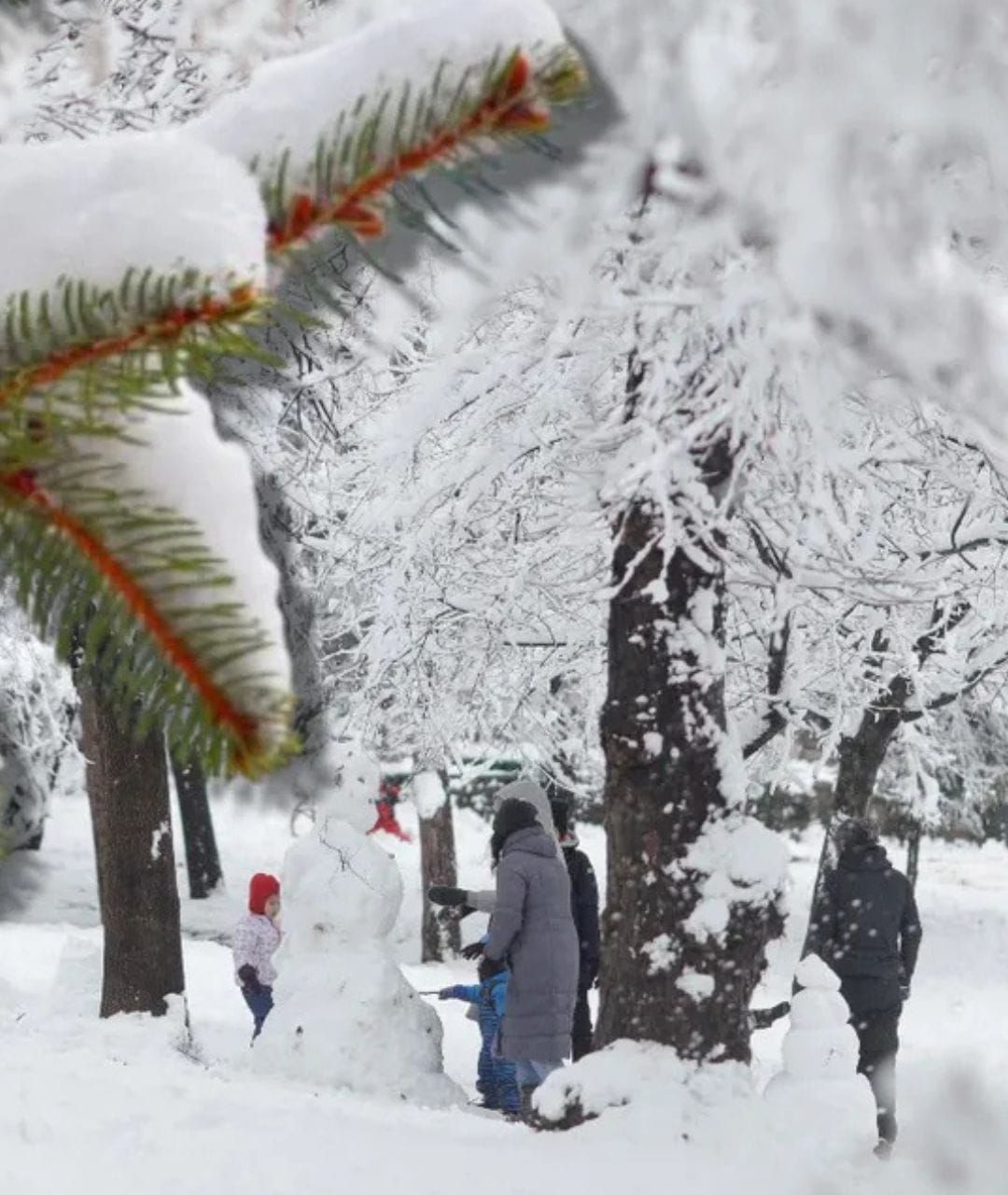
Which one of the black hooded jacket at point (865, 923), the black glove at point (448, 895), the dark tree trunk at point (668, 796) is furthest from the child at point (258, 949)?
the dark tree trunk at point (668, 796)

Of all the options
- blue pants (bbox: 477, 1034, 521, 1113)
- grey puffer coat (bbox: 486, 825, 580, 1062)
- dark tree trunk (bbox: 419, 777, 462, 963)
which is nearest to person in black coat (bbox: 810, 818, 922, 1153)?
grey puffer coat (bbox: 486, 825, 580, 1062)

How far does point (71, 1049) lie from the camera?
7.71 m

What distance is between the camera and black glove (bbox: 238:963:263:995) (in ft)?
31.5

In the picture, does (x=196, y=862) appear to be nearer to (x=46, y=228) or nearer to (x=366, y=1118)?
(x=366, y=1118)

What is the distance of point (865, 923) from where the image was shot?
24.0 ft

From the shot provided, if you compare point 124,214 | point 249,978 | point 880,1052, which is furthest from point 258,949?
point 124,214

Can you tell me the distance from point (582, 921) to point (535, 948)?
1.47 metres

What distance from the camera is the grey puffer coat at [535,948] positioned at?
6.80 m

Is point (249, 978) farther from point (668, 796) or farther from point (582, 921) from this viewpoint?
point (668, 796)

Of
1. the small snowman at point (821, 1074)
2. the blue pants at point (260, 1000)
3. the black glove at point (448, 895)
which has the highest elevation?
the black glove at point (448, 895)

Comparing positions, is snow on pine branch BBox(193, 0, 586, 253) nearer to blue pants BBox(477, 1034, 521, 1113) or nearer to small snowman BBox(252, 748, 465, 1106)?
blue pants BBox(477, 1034, 521, 1113)

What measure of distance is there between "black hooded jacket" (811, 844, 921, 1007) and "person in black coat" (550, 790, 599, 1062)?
1303mm

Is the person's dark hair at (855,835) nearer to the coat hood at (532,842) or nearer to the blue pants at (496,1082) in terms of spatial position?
the coat hood at (532,842)

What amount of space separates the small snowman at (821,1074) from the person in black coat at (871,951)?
0.55 metres
